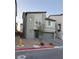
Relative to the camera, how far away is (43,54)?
6.93ft

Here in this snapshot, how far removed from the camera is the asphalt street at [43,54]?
6.66 ft

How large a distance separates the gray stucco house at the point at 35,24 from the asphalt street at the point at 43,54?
0.16m

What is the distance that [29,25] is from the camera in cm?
207

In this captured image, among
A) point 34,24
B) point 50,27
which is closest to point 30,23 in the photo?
point 34,24

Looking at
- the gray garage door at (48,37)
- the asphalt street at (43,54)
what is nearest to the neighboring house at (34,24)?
the gray garage door at (48,37)

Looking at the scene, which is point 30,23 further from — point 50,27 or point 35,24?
point 50,27

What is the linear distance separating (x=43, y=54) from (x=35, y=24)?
0.37 metres

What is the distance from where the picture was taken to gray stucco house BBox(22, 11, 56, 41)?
2.06 metres

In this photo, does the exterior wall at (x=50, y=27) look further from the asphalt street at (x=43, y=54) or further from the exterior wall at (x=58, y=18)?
the asphalt street at (x=43, y=54)
